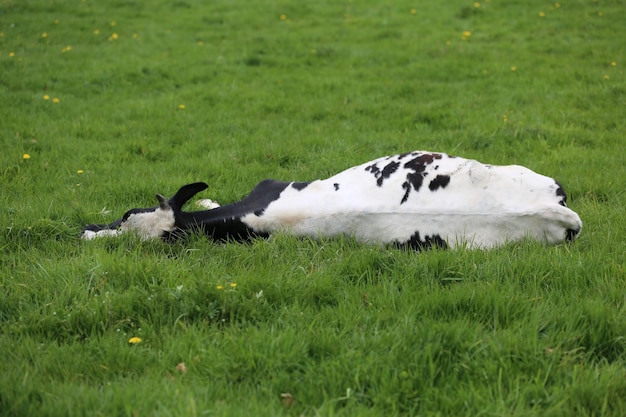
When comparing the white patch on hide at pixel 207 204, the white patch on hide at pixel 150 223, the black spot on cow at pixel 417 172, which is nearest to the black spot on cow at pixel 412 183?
the black spot on cow at pixel 417 172

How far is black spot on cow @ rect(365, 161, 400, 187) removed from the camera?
4.96 m

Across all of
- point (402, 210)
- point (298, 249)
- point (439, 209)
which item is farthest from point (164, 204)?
point (439, 209)

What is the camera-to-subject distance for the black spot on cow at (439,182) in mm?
4762

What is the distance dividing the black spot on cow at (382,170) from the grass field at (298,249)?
2.12ft

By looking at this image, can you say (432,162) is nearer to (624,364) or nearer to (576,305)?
(576,305)

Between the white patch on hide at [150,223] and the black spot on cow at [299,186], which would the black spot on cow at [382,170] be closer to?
the black spot on cow at [299,186]

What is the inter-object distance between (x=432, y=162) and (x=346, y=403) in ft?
7.87

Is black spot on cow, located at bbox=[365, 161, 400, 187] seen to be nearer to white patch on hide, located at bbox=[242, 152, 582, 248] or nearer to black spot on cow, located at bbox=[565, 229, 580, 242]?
white patch on hide, located at bbox=[242, 152, 582, 248]

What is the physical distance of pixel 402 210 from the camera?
467 centimetres

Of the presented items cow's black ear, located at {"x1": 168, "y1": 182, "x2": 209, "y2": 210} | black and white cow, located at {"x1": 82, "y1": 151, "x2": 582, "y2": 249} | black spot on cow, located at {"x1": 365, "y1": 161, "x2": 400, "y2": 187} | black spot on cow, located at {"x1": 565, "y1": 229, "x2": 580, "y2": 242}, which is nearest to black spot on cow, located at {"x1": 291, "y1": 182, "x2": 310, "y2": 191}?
black and white cow, located at {"x1": 82, "y1": 151, "x2": 582, "y2": 249}

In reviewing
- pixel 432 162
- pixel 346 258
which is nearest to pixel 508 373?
pixel 346 258

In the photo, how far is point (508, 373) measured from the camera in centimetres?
322

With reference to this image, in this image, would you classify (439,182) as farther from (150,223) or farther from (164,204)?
(150,223)

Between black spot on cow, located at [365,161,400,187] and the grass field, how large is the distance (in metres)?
0.65
